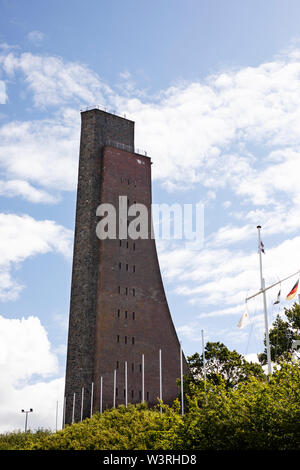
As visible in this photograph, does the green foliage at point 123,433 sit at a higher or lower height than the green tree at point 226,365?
lower

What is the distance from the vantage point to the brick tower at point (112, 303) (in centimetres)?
5128

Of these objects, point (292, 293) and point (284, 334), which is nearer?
point (292, 293)

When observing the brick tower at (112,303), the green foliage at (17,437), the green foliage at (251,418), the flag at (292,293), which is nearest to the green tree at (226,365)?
the brick tower at (112,303)

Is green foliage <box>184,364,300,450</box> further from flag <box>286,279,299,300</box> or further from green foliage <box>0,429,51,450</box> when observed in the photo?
green foliage <box>0,429,51,450</box>

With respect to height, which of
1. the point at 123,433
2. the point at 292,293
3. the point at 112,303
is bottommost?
the point at 123,433

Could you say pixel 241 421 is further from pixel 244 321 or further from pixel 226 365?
pixel 226 365

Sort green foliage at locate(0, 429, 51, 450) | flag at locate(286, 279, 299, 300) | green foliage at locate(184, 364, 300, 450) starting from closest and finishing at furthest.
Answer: green foliage at locate(184, 364, 300, 450), flag at locate(286, 279, 299, 300), green foliage at locate(0, 429, 51, 450)

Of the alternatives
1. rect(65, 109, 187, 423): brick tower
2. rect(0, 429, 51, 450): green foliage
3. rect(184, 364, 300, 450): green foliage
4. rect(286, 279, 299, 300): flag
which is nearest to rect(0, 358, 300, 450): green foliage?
rect(184, 364, 300, 450): green foliage

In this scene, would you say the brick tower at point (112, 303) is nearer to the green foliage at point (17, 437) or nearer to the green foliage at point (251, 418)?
the green foliage at point (17, 437)

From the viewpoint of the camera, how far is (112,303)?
5328cm

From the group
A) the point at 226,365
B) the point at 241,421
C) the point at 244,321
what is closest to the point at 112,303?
the point at 226,365

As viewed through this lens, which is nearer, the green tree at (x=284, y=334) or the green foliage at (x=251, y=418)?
the green foliage at (x=251, y=418)

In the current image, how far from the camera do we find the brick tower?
168ft

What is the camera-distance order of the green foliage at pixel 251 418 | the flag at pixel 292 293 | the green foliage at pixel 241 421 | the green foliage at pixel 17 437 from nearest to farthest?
the green foliage at pixel 251 418 < the green foliage at pixel 241 421 < the flag at pixel 292 293 < the green foliage at pixel 17 437
